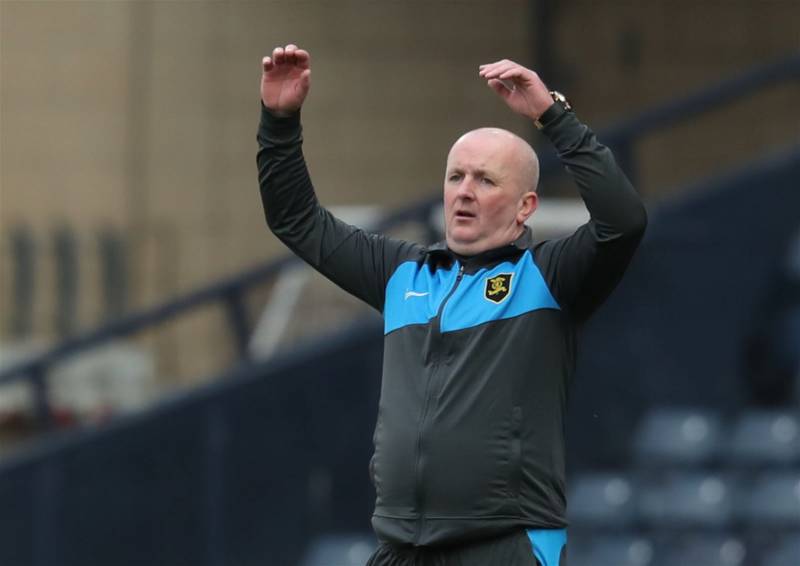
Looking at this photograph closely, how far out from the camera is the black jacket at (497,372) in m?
3.80

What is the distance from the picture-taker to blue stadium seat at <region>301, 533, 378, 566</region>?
8383 millimetres

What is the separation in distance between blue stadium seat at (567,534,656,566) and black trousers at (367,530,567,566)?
4.01 meters

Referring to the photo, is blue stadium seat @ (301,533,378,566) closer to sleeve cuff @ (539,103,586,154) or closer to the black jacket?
the black jacket

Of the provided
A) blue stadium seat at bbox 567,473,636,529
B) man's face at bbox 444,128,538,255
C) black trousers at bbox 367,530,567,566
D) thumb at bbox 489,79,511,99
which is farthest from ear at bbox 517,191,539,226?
blue stadium seat at bbox 567,473,636,529

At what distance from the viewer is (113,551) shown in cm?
916

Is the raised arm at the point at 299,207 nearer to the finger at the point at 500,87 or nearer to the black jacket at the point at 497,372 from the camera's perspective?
the black jacket at the point at 497,372

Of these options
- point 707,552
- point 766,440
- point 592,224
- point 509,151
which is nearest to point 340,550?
point 707,552

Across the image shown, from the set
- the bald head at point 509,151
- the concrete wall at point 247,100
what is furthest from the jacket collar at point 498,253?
the concrete wall at point 247,100

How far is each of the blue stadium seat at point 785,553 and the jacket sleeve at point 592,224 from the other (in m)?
3.92

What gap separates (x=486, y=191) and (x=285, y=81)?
2.03ft

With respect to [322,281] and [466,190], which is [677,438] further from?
[466,190]

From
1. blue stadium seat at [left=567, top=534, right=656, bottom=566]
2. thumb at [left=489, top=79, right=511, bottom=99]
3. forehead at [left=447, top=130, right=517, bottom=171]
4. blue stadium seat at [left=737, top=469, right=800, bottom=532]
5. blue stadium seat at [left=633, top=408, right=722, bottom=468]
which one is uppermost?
thumb at [left=489, top=79, right=511, bottom=99]

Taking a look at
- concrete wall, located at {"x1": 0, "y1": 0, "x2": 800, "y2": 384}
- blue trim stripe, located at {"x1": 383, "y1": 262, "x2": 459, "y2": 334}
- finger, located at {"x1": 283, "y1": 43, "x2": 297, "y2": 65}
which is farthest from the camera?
concrete wall, located at {"x1": 0, "y1": 0, "x2": 800, "y2": 384}

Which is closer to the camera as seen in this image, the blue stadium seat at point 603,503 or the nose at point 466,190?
the nose at point 466,190
